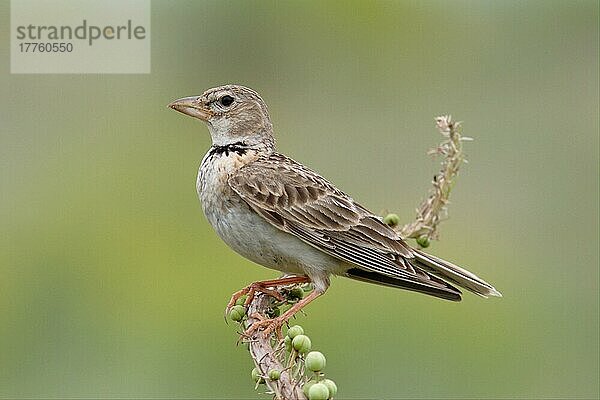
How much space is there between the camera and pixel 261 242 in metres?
5.16

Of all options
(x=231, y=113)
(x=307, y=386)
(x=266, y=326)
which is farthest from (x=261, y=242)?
(x=307, y=386)

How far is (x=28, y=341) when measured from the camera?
857cm

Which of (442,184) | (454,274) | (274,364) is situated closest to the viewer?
(274,364)

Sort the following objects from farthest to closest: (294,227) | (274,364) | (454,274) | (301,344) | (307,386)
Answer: (294,227) < (454,274) < (301,344) < (274,364) < (307,386)

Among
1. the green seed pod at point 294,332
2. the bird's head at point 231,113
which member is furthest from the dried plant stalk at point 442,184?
the bird's head at point 231,113

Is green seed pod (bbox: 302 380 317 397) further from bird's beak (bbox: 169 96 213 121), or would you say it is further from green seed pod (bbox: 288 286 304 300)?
bird's beak (bbox: 169 96 213 121)

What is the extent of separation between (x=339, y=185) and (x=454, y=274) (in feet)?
19.1

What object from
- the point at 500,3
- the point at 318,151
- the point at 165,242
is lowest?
the point at 165,242

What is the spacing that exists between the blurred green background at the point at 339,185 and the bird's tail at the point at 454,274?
2.73 meters

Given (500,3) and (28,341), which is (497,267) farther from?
(500,3)

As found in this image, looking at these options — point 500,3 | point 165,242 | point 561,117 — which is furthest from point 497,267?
point 500,3

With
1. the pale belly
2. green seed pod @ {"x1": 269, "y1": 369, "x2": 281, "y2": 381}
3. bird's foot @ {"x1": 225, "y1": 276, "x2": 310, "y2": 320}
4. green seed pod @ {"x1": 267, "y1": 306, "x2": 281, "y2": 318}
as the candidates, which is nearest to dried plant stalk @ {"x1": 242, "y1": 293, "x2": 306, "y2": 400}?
green seed pod @ {"x1": 269, "y1": 369, "x2": 281, "y2": 381}

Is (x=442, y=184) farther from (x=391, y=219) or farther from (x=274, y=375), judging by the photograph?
(x=274, y=375)

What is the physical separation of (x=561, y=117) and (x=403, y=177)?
12.2ft
